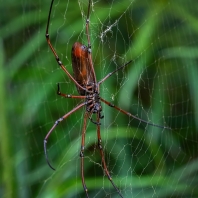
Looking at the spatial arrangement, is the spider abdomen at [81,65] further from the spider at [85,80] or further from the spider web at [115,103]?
the spider web at [115,103]

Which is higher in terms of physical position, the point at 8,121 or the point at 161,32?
the point at 161,32

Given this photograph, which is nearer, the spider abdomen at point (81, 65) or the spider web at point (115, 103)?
the spider abdomen at point (81, 65)

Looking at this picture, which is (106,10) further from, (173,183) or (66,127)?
(173,183)

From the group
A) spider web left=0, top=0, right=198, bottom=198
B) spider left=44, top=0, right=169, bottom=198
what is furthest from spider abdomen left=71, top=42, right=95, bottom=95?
spider web left=0, top=0, right=198, bottom=198

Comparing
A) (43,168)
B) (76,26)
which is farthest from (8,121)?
(76,26)

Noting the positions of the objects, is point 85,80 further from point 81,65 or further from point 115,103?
point 115,103

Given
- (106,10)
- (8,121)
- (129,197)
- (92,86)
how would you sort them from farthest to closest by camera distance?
(106,10) < (8,121) < (129,197) < (92,86)

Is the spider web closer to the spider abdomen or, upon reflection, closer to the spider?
the spider

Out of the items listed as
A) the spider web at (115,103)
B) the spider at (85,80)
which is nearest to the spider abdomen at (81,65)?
the spider at (85,80)
